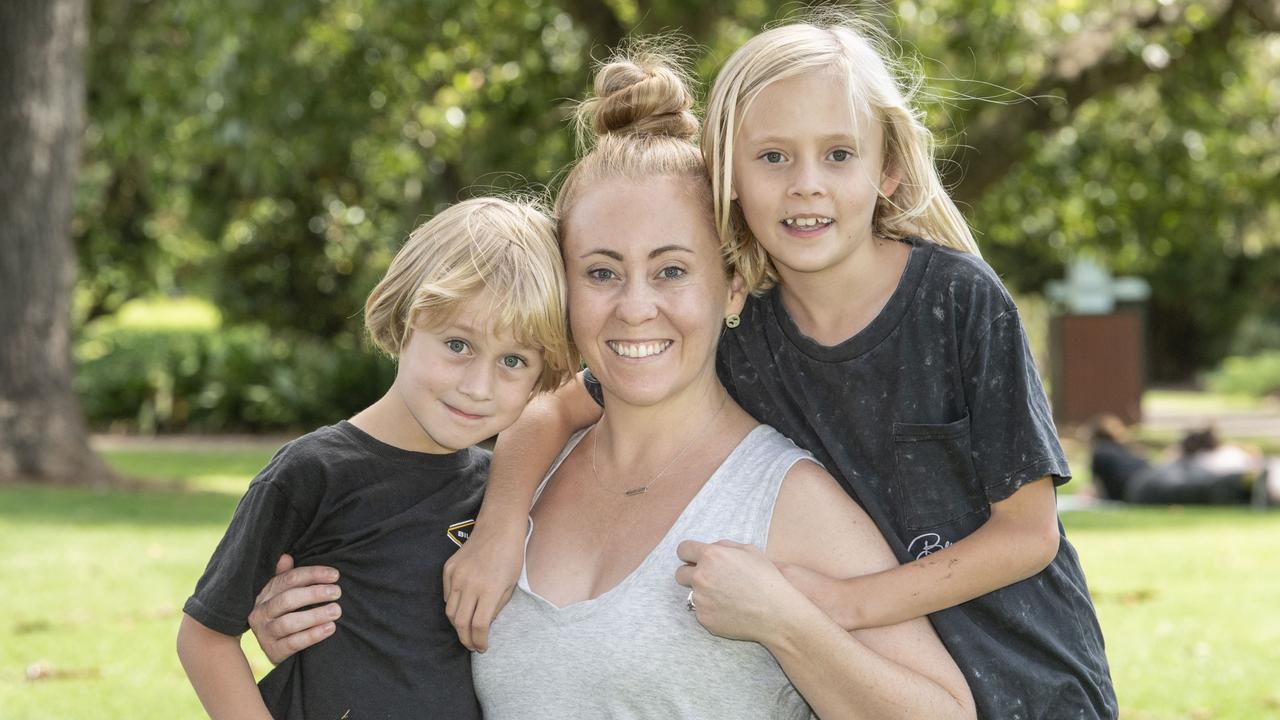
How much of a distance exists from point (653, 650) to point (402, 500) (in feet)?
1.93

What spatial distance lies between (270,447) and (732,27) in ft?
28.2

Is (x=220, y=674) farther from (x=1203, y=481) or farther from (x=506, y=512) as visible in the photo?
(x=1203, y=481)

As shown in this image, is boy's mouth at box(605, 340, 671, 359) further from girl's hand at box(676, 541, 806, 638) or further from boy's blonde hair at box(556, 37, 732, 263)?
girl's hand at box(676, 541, 806, 638)

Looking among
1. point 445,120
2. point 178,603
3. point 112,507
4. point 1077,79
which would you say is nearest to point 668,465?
point 178,603

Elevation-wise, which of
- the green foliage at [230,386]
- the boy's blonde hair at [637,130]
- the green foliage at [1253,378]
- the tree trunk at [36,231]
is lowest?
the green foliage at [1253,378]

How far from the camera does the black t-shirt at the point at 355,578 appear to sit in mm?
2512

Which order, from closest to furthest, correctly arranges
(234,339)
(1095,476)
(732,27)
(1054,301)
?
(732,27), (1095,476), (234,339), (1054,301)

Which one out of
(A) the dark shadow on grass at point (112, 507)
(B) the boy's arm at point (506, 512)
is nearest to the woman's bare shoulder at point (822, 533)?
(B) the boy's arm at point (506, 512)

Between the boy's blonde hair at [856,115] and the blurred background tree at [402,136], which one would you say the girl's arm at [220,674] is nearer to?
the boy's blonde hair at [856,115]

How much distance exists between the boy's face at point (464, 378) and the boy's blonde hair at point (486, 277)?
2 centimetres

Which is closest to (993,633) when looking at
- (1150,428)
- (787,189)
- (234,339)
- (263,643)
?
(787,189)

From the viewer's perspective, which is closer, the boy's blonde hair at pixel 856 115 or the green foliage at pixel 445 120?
the boy's blonde hair at pixel 856 115

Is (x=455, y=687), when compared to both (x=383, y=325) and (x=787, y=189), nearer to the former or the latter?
(x=383, y=325)

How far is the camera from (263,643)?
8.58ft
